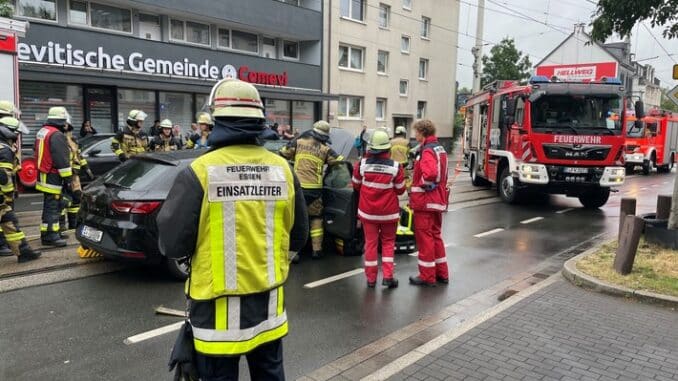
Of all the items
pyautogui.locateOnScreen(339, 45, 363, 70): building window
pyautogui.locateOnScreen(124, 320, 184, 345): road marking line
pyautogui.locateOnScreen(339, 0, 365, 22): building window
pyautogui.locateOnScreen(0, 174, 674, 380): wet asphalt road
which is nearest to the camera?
pyautogui.locateOnScreen(0, 174, 674, 380): wet asphalt road

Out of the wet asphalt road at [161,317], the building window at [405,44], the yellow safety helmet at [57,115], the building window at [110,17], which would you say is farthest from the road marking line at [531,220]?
the building window at [405,44]

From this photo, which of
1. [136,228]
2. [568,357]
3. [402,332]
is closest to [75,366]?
[136,228]

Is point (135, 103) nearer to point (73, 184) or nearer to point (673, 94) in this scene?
point (73, 184)

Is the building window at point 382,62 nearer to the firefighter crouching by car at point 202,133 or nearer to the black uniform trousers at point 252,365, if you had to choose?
the firefighter crouching by car at point 202,133

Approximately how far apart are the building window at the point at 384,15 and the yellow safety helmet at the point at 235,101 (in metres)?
28.8

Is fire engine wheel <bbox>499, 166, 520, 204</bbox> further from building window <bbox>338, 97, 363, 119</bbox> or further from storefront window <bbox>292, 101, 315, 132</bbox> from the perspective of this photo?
building window <bbox>338, 97, 363, 119</bbox>

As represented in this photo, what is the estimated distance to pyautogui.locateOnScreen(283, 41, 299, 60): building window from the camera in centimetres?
2625

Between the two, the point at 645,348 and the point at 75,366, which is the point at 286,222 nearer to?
the point at 75,366

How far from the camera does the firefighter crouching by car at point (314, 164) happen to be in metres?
7.20

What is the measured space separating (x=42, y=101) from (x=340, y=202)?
1313cm

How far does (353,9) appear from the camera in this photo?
93.2 ft

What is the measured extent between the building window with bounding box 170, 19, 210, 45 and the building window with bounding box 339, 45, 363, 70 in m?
8.00

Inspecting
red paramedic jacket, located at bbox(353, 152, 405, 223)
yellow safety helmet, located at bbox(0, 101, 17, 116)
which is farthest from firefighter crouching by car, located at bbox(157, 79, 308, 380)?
yellow safety helmet, located at bbox(0, 101, 17, 116)

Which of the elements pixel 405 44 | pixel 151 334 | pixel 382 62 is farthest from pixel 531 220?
pixel 405 44
